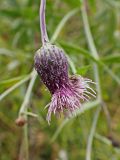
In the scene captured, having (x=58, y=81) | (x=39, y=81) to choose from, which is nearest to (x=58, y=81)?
(x=58, y=81)

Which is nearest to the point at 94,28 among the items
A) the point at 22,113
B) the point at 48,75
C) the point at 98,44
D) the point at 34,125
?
the point at 98,44

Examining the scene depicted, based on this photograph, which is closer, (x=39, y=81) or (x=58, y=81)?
(x=58, y=81)

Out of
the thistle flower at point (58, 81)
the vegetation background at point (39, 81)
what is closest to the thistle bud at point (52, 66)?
the thistle flower at point (58, 81)

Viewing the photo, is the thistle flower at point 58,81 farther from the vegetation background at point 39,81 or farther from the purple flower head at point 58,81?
the vegetation background at point 39,81

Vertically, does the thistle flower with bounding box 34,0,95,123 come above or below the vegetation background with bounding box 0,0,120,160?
below

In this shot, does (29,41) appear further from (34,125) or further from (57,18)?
(34,125)

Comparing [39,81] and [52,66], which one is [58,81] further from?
[39,81]

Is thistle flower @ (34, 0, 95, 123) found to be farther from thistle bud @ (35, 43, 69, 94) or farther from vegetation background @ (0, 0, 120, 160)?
vegetation background @ (0, 0, 120, 160)

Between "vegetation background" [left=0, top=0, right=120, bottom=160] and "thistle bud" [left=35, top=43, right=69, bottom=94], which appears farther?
"vegetation background" [left=0, top=0, right=120, bottom=160]

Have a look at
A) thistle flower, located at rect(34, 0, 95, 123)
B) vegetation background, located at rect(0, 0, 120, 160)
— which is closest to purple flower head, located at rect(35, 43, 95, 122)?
thistle flower, located at rect(34, 0, 95, 123)
